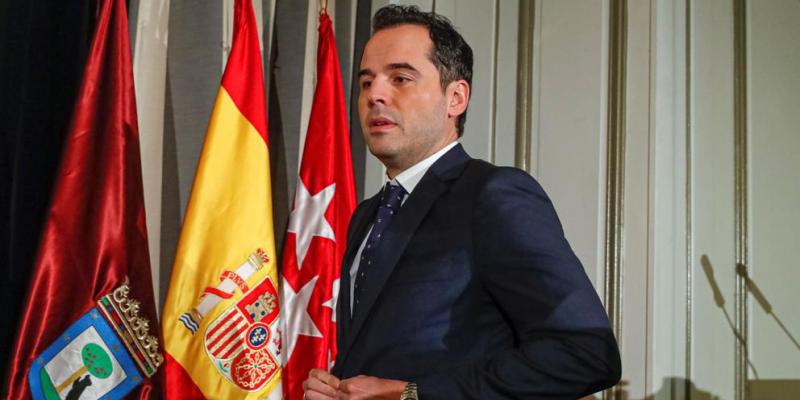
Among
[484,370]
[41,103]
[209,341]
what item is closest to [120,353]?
[209,341]

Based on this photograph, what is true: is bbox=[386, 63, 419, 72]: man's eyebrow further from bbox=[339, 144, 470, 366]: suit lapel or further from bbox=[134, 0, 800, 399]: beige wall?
bbox=[134, 0, 800, 399]: beige wall

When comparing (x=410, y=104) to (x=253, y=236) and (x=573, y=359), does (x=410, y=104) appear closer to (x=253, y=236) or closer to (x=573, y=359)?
(x=573, y=359)

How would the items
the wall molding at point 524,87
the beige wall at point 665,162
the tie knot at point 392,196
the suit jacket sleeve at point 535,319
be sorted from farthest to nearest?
the wall molding at point 524,87 → the beige wall at point 665,162 → the tie knot at point 392,196 → the suit jacket sleeve at point 535,319

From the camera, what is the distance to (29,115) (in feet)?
8.57

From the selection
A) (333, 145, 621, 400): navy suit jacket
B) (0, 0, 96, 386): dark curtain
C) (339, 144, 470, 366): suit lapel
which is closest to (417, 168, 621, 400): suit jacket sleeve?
(333, 145, 621, 400): navy suit jacket

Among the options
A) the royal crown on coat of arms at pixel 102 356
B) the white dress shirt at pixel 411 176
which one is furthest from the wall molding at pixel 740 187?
the royal crown on coat of arms at pixel 102 356

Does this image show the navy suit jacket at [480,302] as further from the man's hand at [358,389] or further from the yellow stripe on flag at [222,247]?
the yellow stripe on flag at [222,247]

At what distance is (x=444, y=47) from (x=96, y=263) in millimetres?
1360

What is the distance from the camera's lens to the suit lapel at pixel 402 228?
156 cm

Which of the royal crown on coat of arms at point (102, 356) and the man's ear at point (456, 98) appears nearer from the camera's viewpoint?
the man's ear at point (456, 98)

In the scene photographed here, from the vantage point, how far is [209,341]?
2.82 m

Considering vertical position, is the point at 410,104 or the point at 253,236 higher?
the point at 410,104

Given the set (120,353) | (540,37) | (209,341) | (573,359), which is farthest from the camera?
(540,37)

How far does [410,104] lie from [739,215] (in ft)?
6.32
